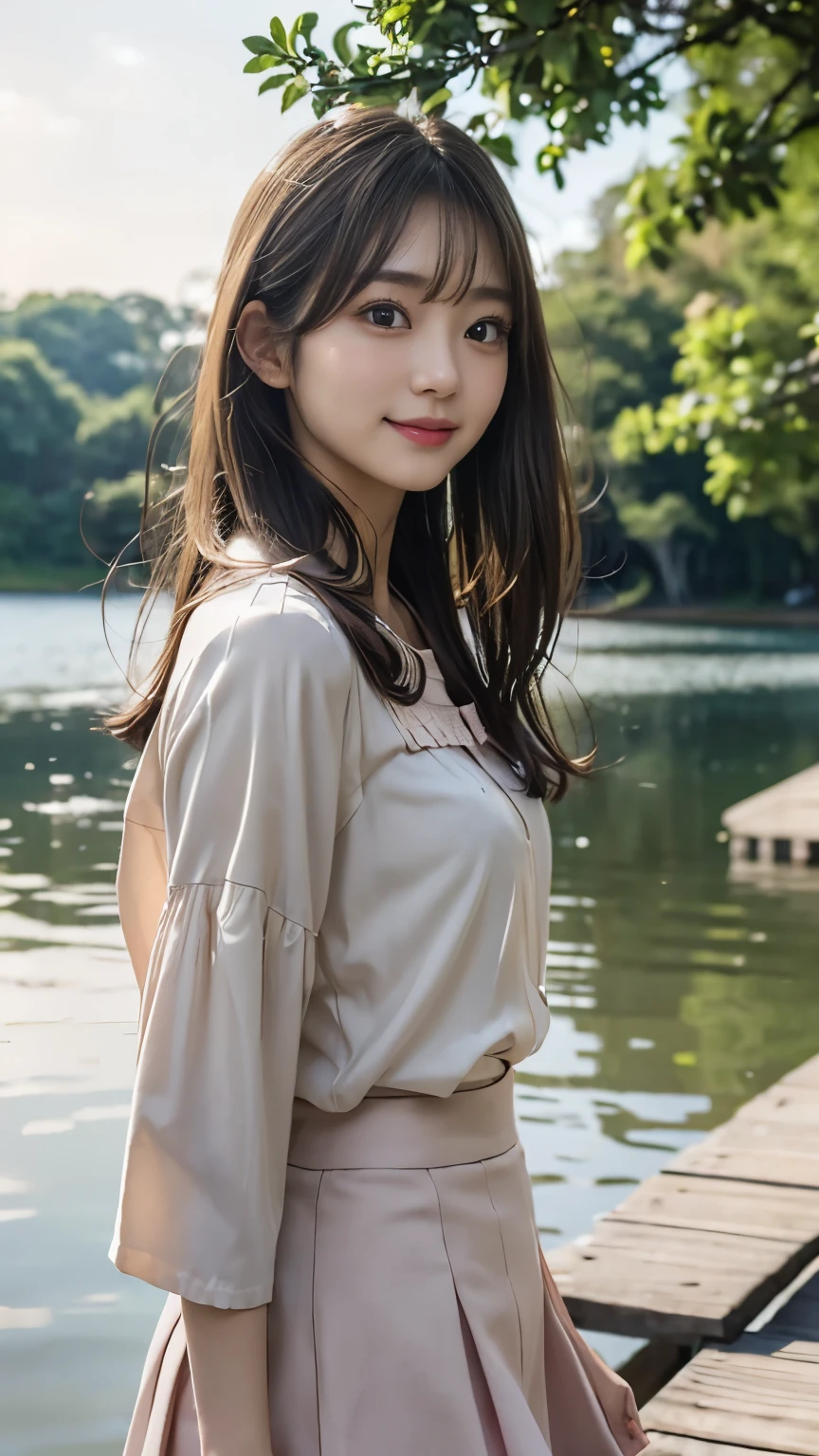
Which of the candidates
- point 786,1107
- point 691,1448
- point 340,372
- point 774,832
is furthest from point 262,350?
point 774,832

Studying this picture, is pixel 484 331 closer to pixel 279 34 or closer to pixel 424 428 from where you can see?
pixel 424 428

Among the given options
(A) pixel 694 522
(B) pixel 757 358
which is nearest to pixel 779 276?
(A) pixel 694 522

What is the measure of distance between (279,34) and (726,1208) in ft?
7.63

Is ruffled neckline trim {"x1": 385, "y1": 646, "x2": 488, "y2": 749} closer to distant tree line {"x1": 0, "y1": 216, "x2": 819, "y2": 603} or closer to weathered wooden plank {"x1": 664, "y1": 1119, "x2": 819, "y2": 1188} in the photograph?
weathered wooden plank {"x1": 664, "y1": 1119, "x2": 819, "y2": 1188}

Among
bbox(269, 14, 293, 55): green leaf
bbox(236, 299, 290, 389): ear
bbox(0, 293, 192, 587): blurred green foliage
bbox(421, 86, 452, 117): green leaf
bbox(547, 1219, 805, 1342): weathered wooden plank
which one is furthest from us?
bbox(0, 293, 192, 587): blurred green foliage

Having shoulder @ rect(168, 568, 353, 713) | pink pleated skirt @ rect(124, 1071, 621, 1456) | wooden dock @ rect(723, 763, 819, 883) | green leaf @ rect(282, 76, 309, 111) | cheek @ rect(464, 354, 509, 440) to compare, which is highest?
green leaf @ rect(282, 76, 309, 111)

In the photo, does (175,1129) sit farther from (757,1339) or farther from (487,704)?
(757,1339)

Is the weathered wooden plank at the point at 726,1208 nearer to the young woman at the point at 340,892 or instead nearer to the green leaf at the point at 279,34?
the young woman at the point at 340,892

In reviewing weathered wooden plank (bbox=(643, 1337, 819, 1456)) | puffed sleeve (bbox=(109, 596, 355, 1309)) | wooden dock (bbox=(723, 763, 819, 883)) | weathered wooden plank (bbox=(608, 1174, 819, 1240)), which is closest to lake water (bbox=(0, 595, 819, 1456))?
wooden dock (bbox=(723, 763, 819, 883))

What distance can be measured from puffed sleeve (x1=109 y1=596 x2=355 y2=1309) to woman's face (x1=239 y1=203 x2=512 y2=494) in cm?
24

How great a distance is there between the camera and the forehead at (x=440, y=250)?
4.06ft

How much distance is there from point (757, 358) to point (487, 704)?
6.65m

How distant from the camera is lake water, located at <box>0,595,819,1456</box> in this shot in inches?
126

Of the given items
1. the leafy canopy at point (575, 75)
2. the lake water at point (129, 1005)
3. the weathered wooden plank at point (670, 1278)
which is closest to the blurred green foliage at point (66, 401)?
the lake water at point (129, 1005)
